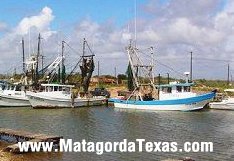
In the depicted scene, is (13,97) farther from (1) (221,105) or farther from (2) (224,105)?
(2) (224,105)

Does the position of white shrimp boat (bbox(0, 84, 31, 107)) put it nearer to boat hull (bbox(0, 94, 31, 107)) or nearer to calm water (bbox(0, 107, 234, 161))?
boat hull (bbox(0, 94, 31, 107))

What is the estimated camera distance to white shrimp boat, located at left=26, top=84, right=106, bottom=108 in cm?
6122

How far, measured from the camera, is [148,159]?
25.7 m

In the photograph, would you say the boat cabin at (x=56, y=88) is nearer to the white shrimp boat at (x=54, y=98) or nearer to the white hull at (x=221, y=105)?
A: the white shrimp boat at (x=54, y=98)

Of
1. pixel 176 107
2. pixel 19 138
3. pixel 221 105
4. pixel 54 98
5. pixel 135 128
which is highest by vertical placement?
pixel 54 98

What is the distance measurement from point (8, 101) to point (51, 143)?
122 feet

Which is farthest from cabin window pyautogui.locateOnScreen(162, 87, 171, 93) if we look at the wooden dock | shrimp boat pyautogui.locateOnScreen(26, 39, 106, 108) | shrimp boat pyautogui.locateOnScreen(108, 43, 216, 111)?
the wooden dock

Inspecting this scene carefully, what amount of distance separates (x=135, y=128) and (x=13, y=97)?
1144 inches

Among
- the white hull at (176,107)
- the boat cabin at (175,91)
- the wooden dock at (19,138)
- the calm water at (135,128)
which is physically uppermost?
the boat cabin at (175,91)

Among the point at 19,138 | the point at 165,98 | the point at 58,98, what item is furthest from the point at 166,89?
the point at 19,138

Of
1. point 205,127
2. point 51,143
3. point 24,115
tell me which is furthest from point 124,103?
point 51,143

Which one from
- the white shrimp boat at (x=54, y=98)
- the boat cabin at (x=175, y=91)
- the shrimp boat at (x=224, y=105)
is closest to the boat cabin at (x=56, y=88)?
the white shrimp boat at (x=54, y=98)

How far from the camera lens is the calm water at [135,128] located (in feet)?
87.5

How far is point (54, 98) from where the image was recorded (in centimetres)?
6175
